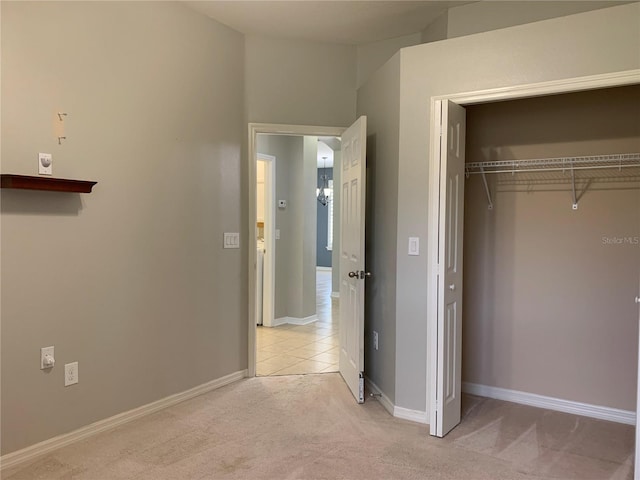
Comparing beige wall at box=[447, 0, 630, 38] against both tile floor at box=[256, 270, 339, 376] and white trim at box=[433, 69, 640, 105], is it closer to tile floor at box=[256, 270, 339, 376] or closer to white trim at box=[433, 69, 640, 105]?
white trim at box=[433, 69, 640, 105]

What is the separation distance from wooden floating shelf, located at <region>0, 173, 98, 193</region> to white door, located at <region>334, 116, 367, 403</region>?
5.51ft

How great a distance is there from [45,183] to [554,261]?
3.12 meters

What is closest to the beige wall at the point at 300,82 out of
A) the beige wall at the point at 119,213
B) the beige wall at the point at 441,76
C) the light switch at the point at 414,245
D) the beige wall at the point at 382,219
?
the beige wall at the point at 119,213

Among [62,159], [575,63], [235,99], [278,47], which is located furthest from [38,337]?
[575,63]

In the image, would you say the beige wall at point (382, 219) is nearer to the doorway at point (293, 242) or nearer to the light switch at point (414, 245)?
the light switch at point (414, 245)

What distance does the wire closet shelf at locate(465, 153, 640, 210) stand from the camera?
298 cm

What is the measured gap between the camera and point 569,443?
2.72 m

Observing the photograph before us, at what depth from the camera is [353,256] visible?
136 inches

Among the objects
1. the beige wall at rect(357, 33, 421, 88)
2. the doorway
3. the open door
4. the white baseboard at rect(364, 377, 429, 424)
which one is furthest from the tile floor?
the beige wall at rect(357, 33, 421, 88)

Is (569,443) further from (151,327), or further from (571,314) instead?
(151,327)

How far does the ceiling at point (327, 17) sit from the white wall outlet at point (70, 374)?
7.89 ft

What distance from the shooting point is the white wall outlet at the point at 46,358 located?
98.9 inches

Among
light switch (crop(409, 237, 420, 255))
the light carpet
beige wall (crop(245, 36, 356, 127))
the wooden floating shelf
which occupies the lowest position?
the light carpet

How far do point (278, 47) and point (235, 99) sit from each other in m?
0.59
